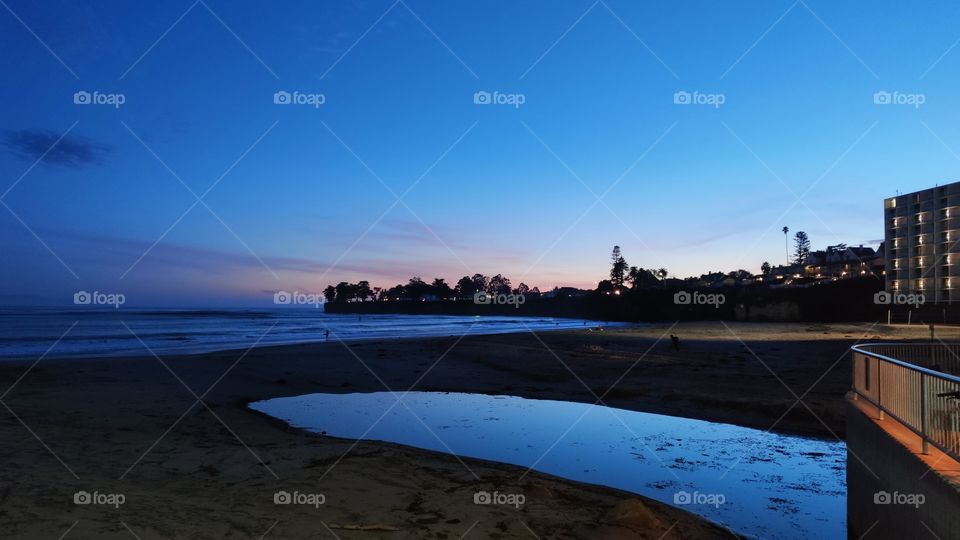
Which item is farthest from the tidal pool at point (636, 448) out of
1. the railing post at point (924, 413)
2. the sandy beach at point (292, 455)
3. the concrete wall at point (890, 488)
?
the railing post at point (924, 413)

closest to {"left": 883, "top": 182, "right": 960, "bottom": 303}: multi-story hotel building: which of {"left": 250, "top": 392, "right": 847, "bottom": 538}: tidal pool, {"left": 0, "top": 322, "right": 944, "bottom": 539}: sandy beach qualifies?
{"left": 0, "top": 322, "right": 944, "bottom": 539}: sandy beach

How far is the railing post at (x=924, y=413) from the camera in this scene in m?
6.86

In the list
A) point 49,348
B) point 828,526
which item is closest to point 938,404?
point 828,526

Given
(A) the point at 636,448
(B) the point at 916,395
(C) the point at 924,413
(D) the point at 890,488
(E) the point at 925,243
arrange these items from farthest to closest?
(E) the point at 925,243
(A) the point at 636,448
(D) the point at 890,488
(B) the point at 916,395
(C) the point at 924,413

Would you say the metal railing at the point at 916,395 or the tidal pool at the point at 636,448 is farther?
the tidal pool at the point at 636,448

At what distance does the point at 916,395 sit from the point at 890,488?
136cm

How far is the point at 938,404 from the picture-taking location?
23.1 ft

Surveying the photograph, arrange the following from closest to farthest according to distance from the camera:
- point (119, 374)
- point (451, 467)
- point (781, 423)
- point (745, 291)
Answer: point (451, 467) → point (781, 423) → point (119, 374) → point (745, 291)

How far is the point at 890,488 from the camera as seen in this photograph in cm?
768

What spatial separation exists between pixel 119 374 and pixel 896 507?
2880cm

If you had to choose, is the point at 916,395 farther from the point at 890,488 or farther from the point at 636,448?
the point at 636,448

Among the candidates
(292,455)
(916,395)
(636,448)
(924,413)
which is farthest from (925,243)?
(292,455)

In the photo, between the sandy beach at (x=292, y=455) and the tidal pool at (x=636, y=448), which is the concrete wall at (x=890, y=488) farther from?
the sandy beach at (x=292, y=455)

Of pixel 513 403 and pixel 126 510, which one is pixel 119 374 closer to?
pixel 513 403
